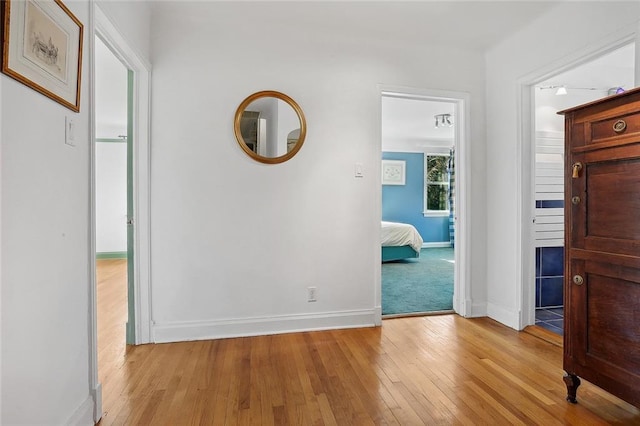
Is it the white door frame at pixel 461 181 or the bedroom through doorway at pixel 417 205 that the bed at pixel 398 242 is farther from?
the white door frame at pixel 461 181

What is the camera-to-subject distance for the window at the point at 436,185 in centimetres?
775

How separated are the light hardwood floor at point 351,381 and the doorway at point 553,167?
85 centimetres

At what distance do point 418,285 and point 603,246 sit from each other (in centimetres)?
268

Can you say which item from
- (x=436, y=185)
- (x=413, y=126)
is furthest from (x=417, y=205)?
(x=413, y=126)

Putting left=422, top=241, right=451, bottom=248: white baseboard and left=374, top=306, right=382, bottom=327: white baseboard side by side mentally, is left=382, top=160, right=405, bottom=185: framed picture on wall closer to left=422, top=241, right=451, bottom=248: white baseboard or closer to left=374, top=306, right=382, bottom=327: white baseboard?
left=422, top=241, right=451, bottom=248: white baseboard

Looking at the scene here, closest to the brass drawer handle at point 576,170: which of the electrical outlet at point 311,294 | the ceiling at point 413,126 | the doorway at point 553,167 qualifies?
the doorway at point 553,167

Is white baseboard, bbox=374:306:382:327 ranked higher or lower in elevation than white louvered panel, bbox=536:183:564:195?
lower

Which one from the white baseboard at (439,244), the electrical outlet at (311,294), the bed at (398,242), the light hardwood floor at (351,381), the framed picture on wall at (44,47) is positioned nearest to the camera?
the framed picture on wall at (44,47)

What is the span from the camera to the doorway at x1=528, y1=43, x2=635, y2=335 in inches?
120

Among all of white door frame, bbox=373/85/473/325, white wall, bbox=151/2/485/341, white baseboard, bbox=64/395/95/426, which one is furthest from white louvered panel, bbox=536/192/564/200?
white baseboard, bbox=64/395/95/426

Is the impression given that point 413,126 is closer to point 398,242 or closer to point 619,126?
point 398,242

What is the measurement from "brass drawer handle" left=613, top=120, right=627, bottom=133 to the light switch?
242 centimetres

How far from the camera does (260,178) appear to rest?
2.58m

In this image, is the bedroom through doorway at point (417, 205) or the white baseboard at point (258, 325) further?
the bedroom through doorway at point (417, 205)
